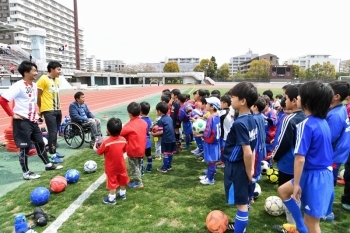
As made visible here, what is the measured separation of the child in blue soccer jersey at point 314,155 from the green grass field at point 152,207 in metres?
1.05

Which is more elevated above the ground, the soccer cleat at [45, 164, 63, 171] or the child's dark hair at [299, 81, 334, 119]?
the child's dark hair at [299, 81, 334, 119]

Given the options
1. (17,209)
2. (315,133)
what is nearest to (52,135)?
(17,209)

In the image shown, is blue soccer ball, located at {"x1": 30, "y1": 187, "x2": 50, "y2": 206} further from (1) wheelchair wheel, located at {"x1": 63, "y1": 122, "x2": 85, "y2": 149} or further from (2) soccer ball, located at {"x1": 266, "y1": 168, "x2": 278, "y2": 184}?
(2) soccer ball, located at {"x1": 266, "y1": 168, "x2": 278, "y2": 184}

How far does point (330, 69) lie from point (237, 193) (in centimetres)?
9542

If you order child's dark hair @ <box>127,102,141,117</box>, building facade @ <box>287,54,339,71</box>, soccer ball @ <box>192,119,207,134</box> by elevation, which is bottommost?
soccer ball @ <box>192,119,207,134</box>

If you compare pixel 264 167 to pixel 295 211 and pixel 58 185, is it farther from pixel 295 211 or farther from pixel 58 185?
pixel 58 185

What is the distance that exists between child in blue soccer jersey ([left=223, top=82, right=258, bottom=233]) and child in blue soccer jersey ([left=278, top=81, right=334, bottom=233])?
0.48m

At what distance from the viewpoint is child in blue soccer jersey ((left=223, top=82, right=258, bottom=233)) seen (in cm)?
261

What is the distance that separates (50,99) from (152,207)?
3.64 m

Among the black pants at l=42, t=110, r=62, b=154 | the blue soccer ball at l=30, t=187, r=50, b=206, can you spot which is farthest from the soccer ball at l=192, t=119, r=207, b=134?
the black pants at l=42, t=110, r=62, b=154

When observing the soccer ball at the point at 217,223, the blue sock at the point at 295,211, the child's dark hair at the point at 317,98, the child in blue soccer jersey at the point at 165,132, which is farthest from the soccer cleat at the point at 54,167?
the child's dark hair at the point at 317,98

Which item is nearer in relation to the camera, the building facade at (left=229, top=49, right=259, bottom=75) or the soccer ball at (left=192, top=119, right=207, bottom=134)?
the soccer ball at (left=192, top=119, right=207, bottom=134)

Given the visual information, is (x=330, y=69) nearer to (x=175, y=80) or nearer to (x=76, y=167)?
(x=175, y=80)

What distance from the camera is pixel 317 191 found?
2273mm
